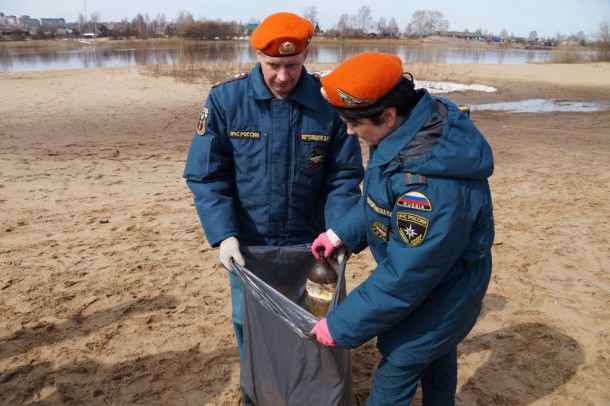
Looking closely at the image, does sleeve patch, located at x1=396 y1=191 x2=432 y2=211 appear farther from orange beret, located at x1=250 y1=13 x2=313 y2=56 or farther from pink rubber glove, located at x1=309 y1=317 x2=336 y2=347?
orange beret, located at x1=250 y1=13 x2=313 y2=56

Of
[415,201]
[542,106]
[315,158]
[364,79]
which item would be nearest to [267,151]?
[315,158]

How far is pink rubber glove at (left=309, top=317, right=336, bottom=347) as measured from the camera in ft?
5.57

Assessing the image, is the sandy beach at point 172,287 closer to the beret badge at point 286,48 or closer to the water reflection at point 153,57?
the beret badge at point 286,48

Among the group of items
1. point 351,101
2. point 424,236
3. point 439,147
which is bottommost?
point 424,236

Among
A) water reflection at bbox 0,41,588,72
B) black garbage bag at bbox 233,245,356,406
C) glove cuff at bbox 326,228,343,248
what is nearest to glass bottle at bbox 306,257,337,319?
black garbage bag at bbox 233,245,356,406

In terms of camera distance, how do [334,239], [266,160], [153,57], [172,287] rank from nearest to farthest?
[334,239] → [266,160] → [172,287] → [153,57]

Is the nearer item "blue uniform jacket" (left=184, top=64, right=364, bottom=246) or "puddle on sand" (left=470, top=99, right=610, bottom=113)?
"blue uniform jacket" (left=184, top=64, right=364, bottom=246)

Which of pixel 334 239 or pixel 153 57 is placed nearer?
pixel 334 239

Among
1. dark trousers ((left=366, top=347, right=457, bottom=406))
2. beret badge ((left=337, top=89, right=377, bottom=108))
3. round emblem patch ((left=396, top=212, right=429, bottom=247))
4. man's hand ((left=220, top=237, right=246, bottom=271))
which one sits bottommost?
dark trousers ((left=366, top=347, right=457, bottom=406))

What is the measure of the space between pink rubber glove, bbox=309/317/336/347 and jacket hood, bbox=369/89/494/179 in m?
0.60

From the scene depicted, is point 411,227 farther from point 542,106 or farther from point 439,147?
point 542,106

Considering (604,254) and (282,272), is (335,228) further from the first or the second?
(604,254)

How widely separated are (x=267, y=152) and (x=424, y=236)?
943 mm

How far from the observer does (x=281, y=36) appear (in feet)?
6.32
